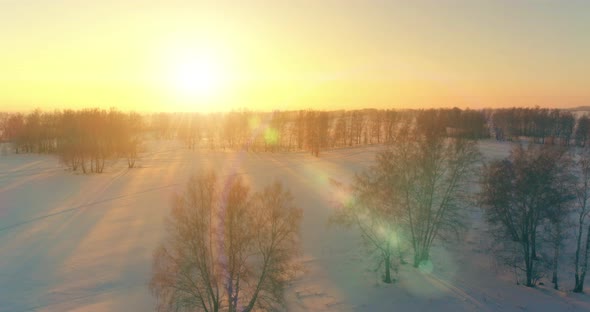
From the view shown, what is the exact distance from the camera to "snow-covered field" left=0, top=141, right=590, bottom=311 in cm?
2147

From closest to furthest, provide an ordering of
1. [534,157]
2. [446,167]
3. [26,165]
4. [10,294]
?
[10,294] < [534,157] < [446,167] < [26,165]

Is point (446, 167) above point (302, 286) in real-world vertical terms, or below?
above

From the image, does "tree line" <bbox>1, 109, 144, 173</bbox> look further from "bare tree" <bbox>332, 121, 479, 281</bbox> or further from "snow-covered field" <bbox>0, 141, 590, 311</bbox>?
"bare tree" <bbox>332, 121, 479, 281</bbox>

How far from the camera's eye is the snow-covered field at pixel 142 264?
2147 cm

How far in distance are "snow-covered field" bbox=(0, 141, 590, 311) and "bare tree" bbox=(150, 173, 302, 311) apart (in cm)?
509

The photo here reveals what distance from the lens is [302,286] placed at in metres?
23.6

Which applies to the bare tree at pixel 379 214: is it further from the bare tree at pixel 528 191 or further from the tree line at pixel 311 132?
the tree line at pixel 311 132

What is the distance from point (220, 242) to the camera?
680 inches

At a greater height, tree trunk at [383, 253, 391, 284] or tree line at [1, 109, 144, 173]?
tree line at [1, 109, 144, 173]

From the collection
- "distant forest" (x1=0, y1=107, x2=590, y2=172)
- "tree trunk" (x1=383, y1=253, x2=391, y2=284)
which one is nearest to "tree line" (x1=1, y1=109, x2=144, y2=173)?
"distant forest" (x1=0, y1=107, x2=590, y2=172)

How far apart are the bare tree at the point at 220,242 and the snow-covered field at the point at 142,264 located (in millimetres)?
5085

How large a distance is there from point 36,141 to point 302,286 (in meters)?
91.7

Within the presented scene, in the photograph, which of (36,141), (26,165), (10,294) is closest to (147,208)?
(10,294)

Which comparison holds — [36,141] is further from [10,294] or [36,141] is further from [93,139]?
[10,294]
